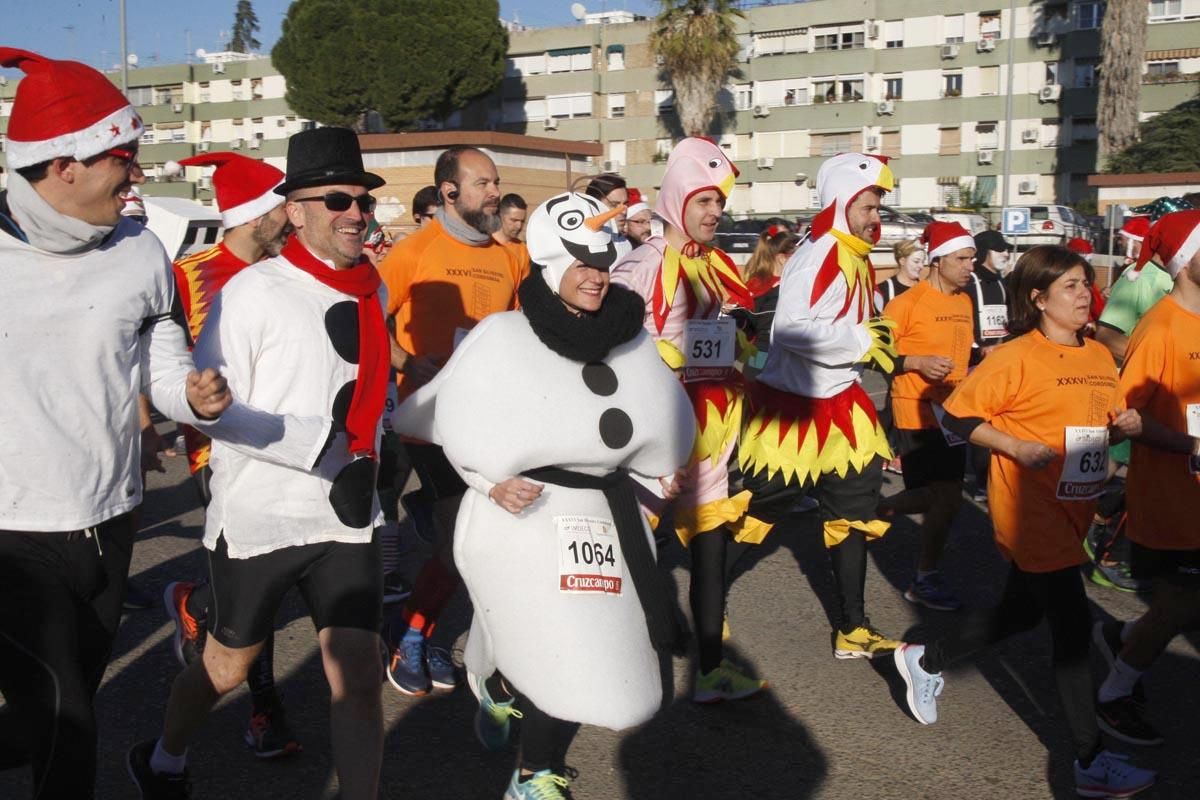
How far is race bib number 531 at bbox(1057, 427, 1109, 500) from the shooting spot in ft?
14.5

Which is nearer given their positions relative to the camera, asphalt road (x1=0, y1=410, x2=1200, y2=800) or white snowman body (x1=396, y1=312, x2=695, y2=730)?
white snowman body (x1=396, y1=312, x2=695, y2=730)

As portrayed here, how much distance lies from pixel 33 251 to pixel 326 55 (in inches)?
1992

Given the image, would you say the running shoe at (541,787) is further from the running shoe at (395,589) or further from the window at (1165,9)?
the window at (1165,9)

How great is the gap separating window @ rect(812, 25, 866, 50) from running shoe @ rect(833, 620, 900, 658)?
5375 centimetres

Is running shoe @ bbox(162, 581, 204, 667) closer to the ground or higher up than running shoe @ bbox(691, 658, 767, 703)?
higher up

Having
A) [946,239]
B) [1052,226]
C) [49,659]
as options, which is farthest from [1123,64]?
[49,659]

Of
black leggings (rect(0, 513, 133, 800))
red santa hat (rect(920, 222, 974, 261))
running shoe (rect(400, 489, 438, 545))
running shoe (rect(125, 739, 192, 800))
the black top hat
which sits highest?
the black top hat

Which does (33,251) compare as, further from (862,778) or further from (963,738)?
(963,738)

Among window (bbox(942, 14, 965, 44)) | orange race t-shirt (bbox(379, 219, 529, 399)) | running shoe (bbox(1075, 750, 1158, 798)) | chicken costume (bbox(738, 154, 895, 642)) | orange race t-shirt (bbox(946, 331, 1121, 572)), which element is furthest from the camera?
window (bbox(942, 14, 965, 44))

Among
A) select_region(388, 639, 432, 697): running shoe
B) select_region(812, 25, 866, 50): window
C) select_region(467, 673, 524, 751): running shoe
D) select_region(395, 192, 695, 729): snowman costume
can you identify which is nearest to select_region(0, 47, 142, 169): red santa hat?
select_region(395, 192, 695, 729): snowman costume

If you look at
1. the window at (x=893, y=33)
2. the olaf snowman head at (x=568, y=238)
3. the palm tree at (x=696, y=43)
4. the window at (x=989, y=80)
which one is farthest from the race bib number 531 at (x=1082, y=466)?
the window at (x=893, y=33)

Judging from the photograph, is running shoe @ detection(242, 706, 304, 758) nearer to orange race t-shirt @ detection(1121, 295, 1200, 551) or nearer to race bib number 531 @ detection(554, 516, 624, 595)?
race bib number 531 @ detection(554, 516, 624, 595)

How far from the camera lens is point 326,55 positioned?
5103 cm

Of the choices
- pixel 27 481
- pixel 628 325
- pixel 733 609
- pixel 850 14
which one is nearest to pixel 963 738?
pixel 733 609
